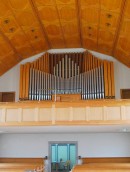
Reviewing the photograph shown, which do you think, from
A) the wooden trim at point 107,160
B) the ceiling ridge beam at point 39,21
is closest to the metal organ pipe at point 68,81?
the ceiling ridge beam at point 39,21

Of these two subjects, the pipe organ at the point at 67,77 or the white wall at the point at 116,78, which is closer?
the pipe organ at the point at 67,77

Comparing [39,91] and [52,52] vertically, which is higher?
[52,52]

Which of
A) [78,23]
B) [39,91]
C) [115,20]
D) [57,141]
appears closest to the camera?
[115,20]

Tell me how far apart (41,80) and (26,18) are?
3.47 meters

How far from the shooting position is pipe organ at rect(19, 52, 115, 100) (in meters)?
13.4

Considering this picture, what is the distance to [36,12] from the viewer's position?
1098 cm

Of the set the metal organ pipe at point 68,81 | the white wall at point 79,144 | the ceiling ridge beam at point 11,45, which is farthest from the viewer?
the white wall at point 79,144

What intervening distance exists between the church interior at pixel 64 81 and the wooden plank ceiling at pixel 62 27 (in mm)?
38

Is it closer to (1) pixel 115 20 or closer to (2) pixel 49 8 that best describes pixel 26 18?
(2) pixel 49 8

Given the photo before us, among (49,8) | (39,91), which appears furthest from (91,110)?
(49,8)

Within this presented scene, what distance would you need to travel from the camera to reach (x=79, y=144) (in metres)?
14.4

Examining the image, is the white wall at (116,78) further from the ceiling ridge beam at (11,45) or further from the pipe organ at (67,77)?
the pipe organ at (67,77)

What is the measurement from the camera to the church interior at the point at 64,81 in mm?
10820

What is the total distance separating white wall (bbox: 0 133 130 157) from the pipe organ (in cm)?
241
